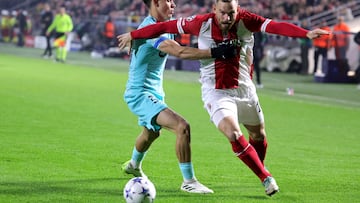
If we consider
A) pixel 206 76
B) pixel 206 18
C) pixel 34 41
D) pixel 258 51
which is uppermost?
pixel 206 18

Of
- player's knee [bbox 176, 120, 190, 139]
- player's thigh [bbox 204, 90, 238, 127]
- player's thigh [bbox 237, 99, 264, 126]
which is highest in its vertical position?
player's thigh [bbox 204, 90, 238, 127]

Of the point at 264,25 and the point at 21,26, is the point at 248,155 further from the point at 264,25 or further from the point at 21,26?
the point at 21,26

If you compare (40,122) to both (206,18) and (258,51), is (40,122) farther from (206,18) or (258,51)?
(258,51)

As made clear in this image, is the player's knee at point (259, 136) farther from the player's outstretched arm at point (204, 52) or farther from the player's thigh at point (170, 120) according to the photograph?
the player's outstretched arm at point (204, 52)

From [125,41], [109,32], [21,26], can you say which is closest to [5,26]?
[21,26]

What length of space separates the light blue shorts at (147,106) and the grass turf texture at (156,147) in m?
0.67

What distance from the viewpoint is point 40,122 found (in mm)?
15445

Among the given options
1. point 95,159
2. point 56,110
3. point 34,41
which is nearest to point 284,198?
point 95,159

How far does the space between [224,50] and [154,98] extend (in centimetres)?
118

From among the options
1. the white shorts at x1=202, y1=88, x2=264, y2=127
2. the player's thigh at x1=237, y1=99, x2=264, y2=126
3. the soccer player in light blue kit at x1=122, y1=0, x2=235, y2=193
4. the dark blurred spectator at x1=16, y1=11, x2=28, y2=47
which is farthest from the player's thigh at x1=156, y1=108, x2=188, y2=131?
the dark blurred spectator at x1=16, y1=11, x2=28, y2=47

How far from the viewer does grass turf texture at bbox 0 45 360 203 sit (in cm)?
941

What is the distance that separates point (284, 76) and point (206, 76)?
2305 centimetres

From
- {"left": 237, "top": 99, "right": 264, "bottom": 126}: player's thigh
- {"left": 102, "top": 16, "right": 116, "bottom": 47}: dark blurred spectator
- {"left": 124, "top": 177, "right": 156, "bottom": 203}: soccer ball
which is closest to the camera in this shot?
{"left": 124, "top": 177, "right": 156, "bottom": 203}: soccer ball

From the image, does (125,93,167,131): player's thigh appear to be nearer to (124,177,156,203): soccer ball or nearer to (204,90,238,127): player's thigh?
(204,90,238,127): player's thigh
